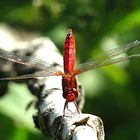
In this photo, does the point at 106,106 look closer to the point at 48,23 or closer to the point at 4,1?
the point at 48,23

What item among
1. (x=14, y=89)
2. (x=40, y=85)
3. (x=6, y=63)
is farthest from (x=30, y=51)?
(x=14, y=89)

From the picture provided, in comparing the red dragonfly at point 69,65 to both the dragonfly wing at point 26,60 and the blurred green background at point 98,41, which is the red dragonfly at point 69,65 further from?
the blurred green background at point 98,41

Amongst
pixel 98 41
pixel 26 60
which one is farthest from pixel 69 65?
pixel 98 41

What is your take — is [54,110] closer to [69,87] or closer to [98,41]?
[69,87]

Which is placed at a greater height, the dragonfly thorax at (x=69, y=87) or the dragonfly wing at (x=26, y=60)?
the dragonfly wing at (x=26, y=60)

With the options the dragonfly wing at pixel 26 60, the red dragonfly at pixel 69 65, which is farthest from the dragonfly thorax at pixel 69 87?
the dragonfly wing at pixel 26 60
